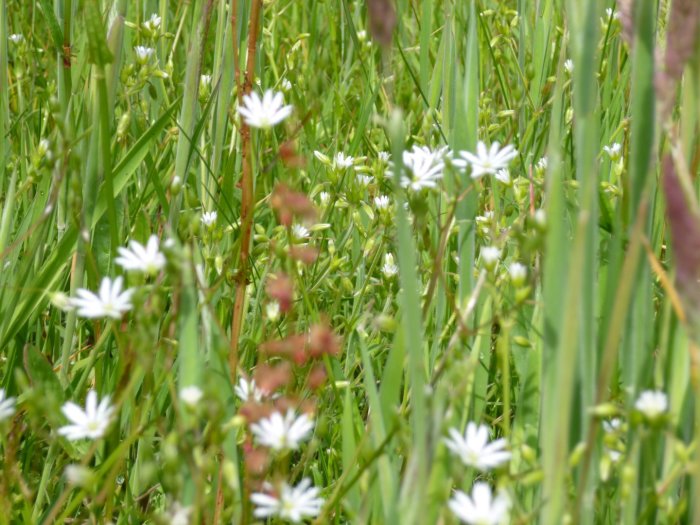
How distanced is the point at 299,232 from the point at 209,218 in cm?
14

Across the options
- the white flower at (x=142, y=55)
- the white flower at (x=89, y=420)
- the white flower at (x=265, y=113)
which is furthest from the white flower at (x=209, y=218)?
the white flower at (x=89, y=420)

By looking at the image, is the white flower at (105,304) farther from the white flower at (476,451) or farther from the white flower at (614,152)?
the white flower at (614,152)

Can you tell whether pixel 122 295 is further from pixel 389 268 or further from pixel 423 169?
pixel 389 268

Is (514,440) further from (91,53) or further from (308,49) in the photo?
(308,49)

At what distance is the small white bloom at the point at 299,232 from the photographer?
4.42 feet

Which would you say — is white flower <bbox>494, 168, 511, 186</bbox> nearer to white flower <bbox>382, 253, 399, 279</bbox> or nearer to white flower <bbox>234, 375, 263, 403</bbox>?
white flower <bbox>382, 253, 399, 279</bbox>

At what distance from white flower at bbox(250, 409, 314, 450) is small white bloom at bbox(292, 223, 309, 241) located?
47 centimetres

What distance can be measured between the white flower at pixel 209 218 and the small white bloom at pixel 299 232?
108mm

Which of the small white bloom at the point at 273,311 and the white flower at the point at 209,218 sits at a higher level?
the white flower at the point at 209,218

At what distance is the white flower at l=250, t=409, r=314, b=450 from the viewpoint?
2.83 ft

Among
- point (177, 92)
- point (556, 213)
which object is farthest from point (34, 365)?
point (177, 92)

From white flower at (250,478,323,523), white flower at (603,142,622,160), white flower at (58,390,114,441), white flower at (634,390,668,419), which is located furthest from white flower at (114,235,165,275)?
white flower at (603,142,622,160)

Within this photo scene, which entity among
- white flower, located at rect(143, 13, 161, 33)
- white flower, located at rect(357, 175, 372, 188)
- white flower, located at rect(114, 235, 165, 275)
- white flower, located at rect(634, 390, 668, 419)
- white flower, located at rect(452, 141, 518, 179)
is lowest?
white flower, located at rect(634, 390, 668, 419)

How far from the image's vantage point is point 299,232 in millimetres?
1385
